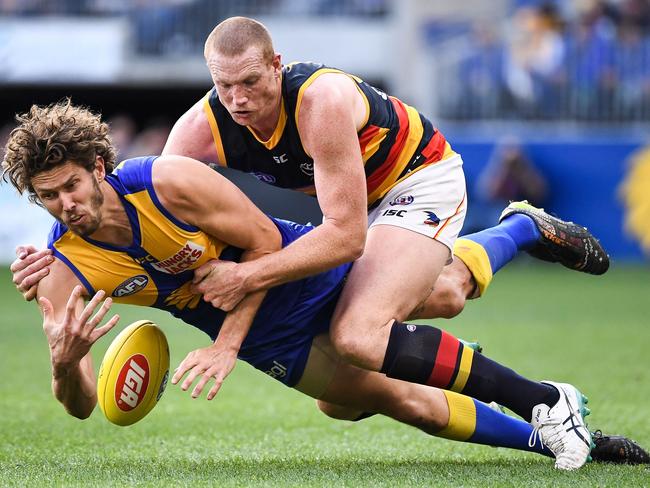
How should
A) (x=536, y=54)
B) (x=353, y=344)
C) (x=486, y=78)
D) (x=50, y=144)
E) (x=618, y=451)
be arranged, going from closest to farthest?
(x=50, y=144) → (x=353, y=344) → (x=618, y=451) → (x=536, y=54) → (x=486, y=78)

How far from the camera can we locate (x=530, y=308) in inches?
490

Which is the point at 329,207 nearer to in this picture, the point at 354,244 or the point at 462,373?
the point at 354,244

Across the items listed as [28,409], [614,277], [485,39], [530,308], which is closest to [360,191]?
[28,409]

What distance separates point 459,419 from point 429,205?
95cm

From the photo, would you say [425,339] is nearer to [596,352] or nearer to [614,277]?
[596,352]

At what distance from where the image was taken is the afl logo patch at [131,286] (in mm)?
4711

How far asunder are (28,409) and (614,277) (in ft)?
33.5

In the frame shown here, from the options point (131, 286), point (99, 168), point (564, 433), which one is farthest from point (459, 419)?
point (99, 168)

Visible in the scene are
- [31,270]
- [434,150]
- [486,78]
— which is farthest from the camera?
[486,78]

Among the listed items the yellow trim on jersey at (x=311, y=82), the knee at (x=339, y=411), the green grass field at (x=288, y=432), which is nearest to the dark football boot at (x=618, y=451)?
the green grass field at (x=288, y=432)

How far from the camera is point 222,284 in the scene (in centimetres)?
468

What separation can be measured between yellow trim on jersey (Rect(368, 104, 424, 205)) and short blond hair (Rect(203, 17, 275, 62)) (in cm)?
80

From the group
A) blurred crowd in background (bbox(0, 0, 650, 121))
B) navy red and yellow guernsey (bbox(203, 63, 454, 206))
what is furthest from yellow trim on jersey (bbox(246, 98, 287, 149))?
blurred crowd in background (bbox(0, 0, 650, 121))

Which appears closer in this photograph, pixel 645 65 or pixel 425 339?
pixel 425 339
